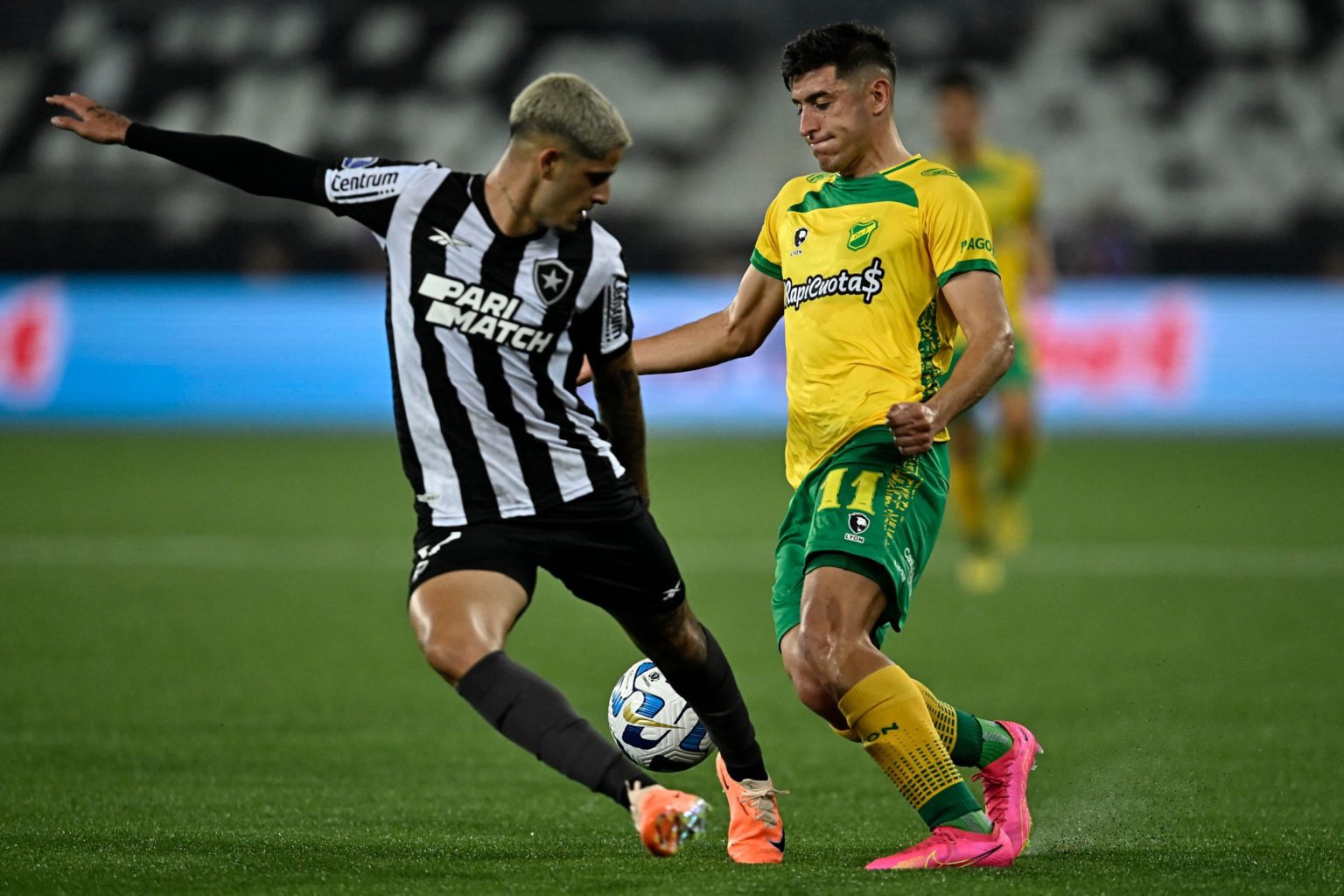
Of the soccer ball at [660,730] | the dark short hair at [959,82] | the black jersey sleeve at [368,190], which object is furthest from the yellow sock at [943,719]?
the dark short hair at [959,82]

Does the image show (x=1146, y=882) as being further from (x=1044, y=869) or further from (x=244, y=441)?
(x=244, y=441)

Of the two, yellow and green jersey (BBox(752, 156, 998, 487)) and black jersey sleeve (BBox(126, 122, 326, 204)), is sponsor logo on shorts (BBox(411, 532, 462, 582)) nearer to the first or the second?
black jersey sleeve (BBox(126, 122, 326, 204))

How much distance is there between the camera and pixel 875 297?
4.54 m

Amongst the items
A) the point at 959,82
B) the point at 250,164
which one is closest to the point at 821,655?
the point at 250,164

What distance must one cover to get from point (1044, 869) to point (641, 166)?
803 inches

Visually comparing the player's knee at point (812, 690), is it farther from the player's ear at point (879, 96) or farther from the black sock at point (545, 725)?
the player's ear at point (879, 96)

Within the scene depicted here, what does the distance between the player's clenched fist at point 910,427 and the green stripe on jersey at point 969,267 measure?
0.50m

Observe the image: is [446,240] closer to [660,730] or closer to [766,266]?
[766,266]

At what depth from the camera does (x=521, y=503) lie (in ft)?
13.5

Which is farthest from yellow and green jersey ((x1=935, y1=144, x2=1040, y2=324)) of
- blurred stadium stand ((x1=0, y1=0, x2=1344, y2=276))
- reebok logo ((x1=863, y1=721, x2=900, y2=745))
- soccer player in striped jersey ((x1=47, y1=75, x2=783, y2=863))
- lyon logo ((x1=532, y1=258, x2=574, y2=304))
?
blurred stadium stand ((x1=0, y1=0, x2=1344, y2=276))

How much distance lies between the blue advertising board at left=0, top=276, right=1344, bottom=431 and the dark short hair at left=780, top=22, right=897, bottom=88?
12241 millimetres

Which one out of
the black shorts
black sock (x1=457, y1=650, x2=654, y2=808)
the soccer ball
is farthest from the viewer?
the soccer ball

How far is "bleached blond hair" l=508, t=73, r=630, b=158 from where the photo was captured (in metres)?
3.94

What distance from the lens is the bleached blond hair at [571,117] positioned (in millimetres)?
3943
